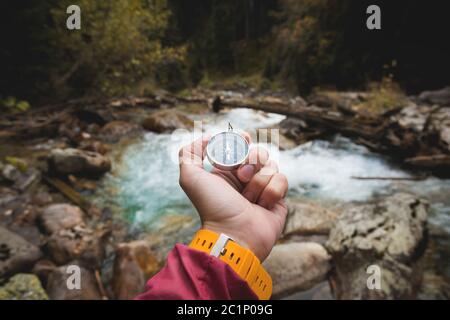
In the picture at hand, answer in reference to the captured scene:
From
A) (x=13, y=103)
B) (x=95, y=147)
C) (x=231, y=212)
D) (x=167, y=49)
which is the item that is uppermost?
(x=167, y=49)

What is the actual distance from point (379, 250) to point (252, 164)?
2.53m

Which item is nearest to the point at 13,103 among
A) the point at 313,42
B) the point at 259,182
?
the point at 259,182

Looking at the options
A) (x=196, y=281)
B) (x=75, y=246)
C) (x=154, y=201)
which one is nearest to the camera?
(x=196, y=281)

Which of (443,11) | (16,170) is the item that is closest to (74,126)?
(16,170)

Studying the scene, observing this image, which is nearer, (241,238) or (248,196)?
(241,238)

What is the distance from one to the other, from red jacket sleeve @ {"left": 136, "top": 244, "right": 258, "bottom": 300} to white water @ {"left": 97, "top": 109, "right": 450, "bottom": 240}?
13.8 feet

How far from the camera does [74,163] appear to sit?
6.38 metres

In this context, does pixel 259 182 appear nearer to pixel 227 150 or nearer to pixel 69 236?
pixel 227 150

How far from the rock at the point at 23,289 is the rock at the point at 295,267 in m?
2.64

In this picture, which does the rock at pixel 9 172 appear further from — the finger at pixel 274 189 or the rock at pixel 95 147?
the finger at pixel 274 189

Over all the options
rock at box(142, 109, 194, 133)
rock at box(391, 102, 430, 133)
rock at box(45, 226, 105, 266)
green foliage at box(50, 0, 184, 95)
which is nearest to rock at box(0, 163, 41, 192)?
rock at box(45, 226, 105, 266)

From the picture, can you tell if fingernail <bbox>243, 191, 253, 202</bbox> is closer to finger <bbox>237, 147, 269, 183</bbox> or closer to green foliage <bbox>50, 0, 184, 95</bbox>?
finger <bbox>237, 147, 269, 183</bbox>

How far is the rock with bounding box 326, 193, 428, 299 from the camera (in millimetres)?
3201

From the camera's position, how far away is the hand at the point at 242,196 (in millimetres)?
1686
